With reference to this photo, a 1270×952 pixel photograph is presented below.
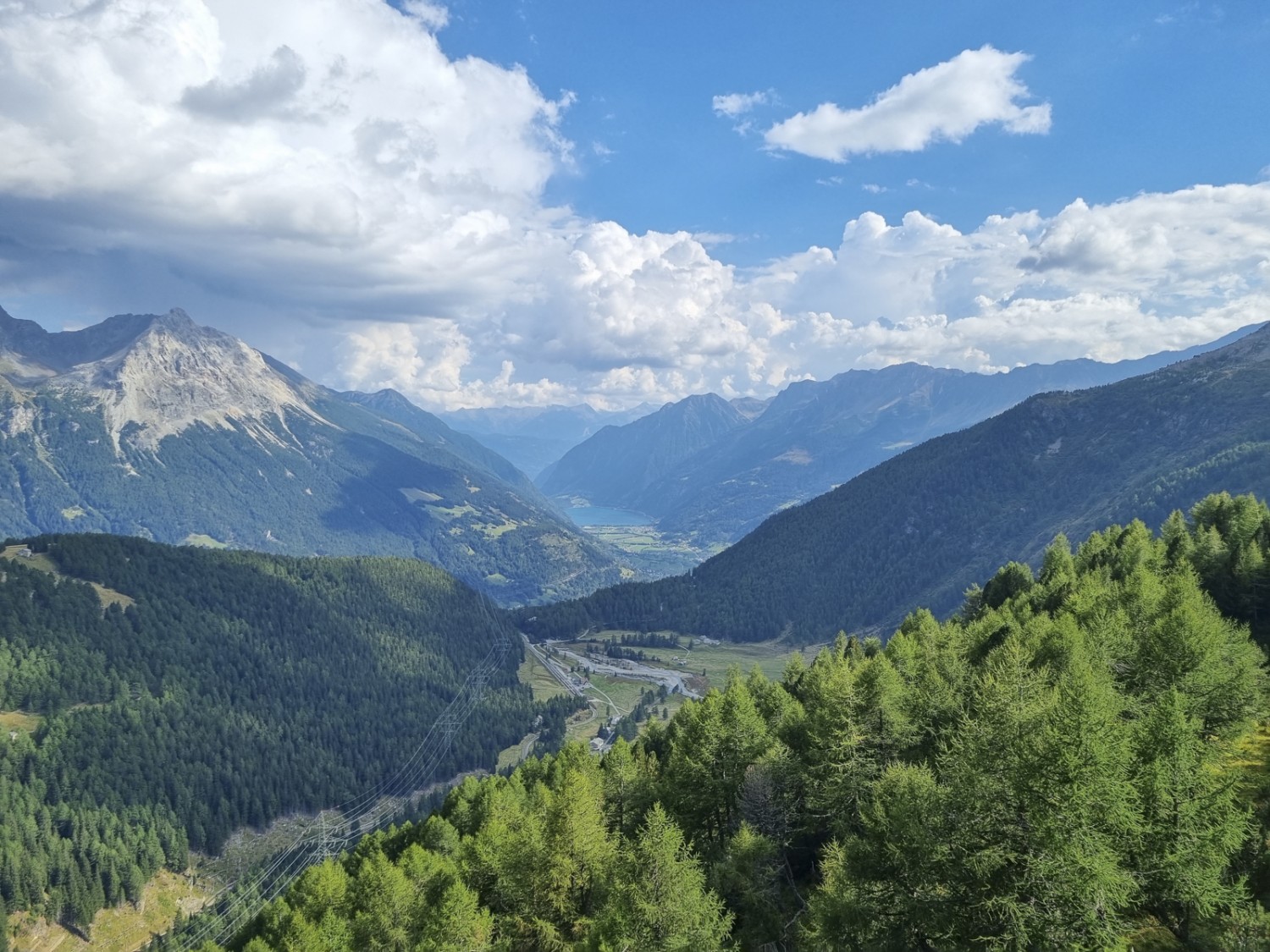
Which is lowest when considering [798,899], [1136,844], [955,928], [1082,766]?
[798,899]

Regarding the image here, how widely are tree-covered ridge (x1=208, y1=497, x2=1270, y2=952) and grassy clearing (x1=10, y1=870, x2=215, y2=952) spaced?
271 feet

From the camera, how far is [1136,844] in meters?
27.5

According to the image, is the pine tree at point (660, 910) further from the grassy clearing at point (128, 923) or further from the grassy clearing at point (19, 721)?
the grassy clearing at point (19, 721)

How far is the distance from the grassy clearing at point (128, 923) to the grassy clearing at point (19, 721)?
62.8 m

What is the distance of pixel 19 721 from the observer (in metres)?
182

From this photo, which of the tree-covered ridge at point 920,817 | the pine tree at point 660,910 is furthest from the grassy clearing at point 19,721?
the pine tree at point 660,910

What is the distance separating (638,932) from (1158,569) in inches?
3010

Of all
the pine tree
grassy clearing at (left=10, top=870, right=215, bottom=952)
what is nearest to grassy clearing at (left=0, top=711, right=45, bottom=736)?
grassy clearing at (left=10, top=870, right=215, bottom=952)

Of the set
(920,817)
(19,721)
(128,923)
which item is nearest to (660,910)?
(920,817)

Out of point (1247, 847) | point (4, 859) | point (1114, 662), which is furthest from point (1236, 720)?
point (4, 859)

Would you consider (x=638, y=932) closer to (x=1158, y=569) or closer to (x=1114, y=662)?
(x=1114, y=662)

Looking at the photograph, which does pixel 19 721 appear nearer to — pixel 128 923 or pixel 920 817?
pixel 128 923

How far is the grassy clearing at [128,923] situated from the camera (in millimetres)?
129750

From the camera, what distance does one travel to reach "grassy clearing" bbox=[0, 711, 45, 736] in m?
178
